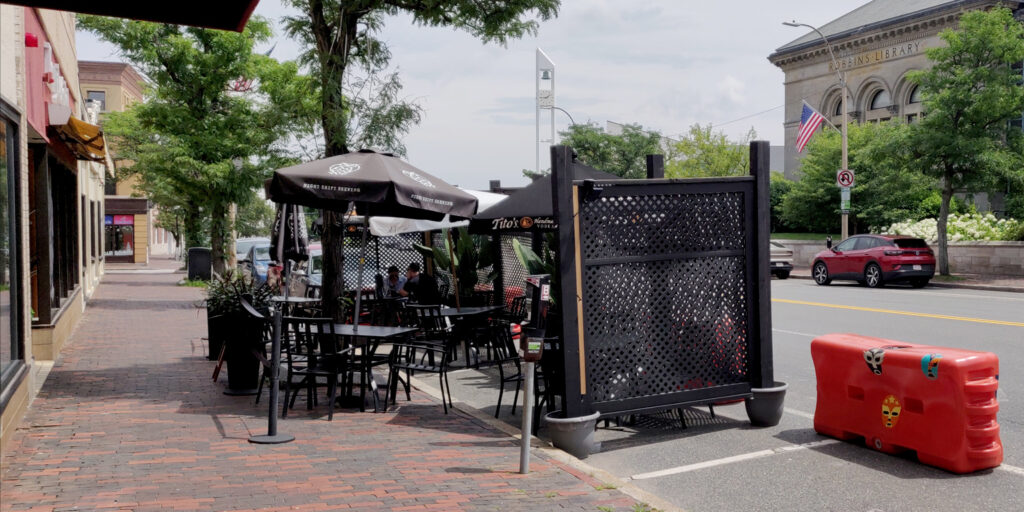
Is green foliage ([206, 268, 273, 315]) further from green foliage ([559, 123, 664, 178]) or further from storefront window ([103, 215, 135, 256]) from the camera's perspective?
storefront window ([103, 215, 135, 256])

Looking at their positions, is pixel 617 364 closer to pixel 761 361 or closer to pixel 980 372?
pixel 761 361

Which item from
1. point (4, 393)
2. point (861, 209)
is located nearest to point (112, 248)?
point (861, 209)

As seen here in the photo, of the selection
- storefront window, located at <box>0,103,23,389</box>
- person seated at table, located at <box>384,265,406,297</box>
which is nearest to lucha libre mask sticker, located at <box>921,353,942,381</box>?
storefront window, located at <box>0,103,23,389</box>

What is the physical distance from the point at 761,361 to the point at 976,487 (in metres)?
2.09

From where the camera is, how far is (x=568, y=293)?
6969 mm

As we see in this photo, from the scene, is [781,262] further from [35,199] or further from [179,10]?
[179,10]

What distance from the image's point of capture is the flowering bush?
30.5 meters

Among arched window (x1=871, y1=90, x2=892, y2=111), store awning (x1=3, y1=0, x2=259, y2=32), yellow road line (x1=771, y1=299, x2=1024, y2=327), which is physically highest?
arched window (x1=871, y1=90, x2=892, y2=111)

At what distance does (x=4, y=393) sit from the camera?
22.7 ft

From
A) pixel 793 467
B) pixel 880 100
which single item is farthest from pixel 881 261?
pixel 880 100

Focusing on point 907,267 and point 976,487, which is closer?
point 976,487

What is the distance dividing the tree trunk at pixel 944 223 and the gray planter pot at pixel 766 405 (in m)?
22.8

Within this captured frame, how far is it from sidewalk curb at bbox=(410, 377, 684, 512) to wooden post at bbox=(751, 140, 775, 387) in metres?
1.99

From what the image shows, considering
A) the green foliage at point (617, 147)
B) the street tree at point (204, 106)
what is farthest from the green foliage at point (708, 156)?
the street tree at point (204, 106)
